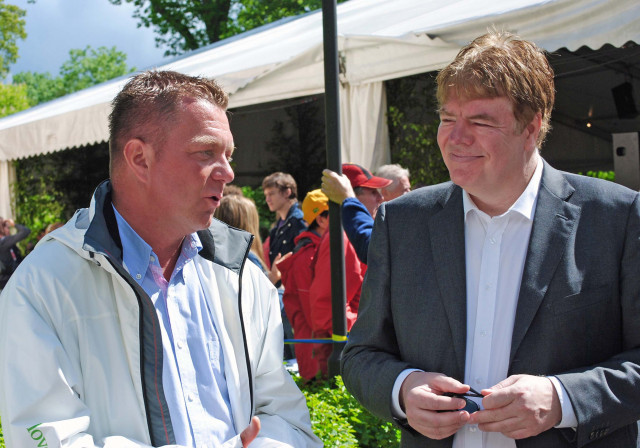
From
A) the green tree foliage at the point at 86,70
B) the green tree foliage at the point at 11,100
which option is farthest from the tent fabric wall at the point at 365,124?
the green tree foliage at the point at 86,70

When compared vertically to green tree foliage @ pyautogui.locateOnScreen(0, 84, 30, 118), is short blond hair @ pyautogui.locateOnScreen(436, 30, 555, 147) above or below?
below

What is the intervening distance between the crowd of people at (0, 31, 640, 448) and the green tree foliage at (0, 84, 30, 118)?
35.1 m

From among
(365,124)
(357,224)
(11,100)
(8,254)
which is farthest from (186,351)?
(11,100)

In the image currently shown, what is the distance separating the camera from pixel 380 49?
5.15m

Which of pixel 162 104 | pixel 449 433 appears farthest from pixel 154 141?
pixel 449 433

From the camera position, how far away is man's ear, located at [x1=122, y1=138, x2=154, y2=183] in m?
1.84

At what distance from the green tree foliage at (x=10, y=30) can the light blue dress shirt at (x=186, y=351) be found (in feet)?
91.6

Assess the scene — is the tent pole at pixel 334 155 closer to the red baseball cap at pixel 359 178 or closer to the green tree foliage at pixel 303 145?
the red baseball cap at pixel 359 178

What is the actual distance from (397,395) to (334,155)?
6.41ft

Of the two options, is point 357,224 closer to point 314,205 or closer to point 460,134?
point 314,205

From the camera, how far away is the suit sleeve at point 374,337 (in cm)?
198

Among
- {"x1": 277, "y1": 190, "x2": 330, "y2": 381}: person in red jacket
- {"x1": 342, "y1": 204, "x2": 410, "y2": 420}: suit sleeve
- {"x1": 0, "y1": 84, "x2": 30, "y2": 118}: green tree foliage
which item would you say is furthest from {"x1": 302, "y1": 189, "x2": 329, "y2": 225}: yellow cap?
{"x1": 0, "y1": 84, "x2": 30, "y2": 118}: green tree foliage

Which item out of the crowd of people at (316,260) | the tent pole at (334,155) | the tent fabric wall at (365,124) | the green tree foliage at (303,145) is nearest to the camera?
the tent pole at (334,155)

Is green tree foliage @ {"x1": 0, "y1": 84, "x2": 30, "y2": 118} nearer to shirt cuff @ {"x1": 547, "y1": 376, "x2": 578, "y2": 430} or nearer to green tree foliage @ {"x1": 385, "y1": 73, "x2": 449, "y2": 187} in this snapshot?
green tree foliage @ {"x1": 385, "y1": 73, "x2": 449, "y2": 187}
